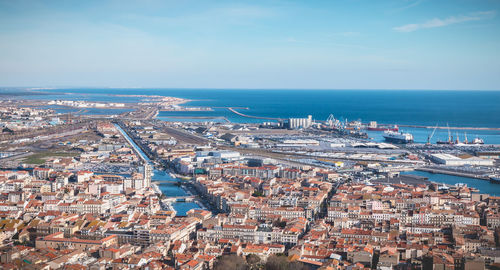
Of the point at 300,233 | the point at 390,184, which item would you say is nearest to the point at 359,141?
the point at 390,184

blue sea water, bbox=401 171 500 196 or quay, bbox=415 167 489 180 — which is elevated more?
quay, bbox=415 167 489 180

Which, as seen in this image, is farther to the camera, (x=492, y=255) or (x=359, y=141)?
(x=359, y=141)

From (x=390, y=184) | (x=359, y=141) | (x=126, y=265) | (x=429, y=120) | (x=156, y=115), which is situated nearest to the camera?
(x=126, y=265)

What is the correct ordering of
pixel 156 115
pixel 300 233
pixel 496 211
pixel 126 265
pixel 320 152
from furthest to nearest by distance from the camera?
pixel 156 115
pixel 320 152
pixel 496 211
pixel 300 233
pixel 126 265

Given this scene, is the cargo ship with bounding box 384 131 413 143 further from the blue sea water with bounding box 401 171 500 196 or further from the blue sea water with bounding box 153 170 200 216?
the blue sea water with bounding box 153 170 200 216

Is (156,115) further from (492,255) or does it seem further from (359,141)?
(492,255)

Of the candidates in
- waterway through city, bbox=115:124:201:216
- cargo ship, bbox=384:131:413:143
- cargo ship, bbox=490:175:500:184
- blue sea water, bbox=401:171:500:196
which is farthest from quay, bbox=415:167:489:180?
waterway through city, bbox=115:124:201:216

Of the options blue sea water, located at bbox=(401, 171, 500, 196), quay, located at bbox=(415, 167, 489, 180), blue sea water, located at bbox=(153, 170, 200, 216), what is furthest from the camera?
quay, located at bbox=(415, 167, 489, 180)

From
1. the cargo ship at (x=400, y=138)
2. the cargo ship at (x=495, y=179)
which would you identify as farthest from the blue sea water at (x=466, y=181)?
the cargo ship at (x=400, y=138)

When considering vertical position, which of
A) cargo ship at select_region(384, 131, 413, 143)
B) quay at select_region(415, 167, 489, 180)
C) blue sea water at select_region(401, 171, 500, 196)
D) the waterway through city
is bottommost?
the waterway through city

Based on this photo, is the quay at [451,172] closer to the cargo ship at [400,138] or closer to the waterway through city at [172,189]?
the cargo ship at [400,138]

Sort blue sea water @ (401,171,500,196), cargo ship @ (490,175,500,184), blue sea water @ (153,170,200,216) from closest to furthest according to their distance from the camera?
blue sea water @ (153,170,200,216) → blue sea water @ (401,171,500,196) → cargo ship @ (490,175,500,184)
